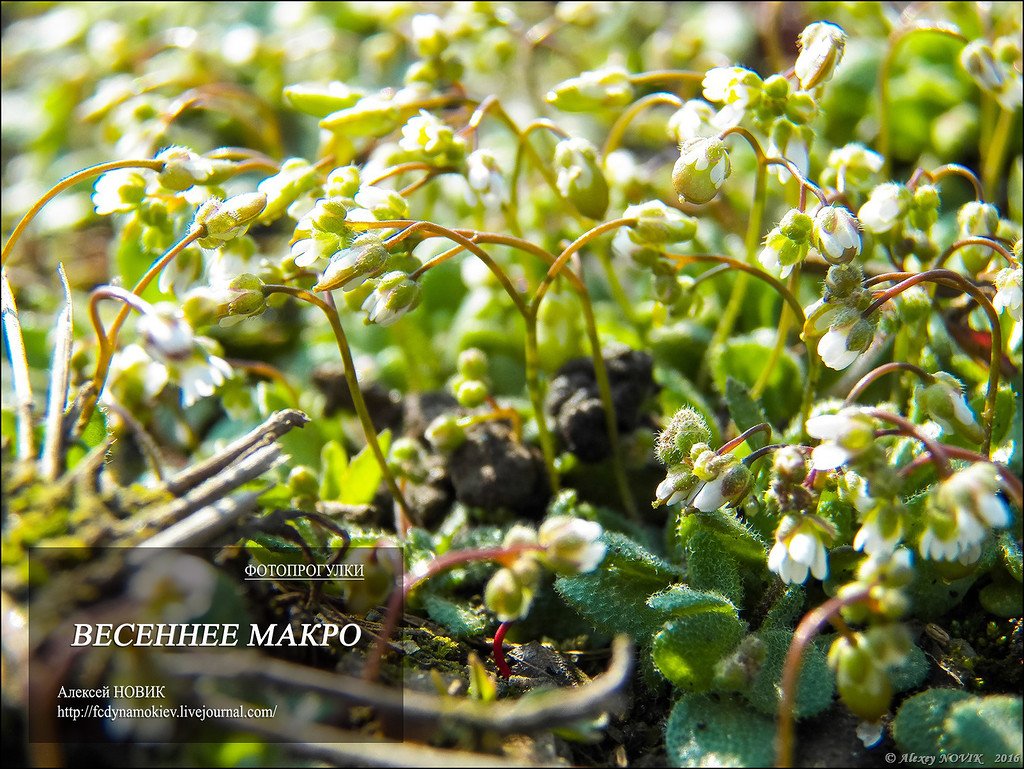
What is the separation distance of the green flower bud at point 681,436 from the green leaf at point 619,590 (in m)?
0.16

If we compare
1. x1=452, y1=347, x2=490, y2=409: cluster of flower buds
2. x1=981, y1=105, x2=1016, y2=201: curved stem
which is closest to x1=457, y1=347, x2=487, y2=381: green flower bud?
x1=452, y1=347, x2=490, y2=409: cluster of flower buds

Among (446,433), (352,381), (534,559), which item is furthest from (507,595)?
(446,433)

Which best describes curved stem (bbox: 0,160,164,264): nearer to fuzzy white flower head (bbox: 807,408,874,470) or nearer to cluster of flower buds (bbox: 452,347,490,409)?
cluster of flower buds (bbox: 452,347,490,409)

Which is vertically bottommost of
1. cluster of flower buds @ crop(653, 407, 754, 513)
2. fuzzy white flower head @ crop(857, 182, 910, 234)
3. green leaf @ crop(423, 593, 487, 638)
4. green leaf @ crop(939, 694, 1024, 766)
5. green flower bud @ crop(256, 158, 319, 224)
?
green leaf @ crop(939, 694, 1024, 766)

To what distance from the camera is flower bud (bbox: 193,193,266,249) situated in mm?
1655

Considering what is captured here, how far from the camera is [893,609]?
1271 mm

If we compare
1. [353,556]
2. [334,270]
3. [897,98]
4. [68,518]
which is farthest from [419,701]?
[897,98]

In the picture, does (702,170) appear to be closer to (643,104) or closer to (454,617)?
(643,104)

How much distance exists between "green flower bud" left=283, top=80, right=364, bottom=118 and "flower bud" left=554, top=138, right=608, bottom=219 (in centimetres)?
52

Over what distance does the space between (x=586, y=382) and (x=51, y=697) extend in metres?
1.18

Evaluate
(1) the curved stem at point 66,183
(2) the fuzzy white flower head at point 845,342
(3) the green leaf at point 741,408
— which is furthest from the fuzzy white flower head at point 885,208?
(1) the curved stem at point 66,183

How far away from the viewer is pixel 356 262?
5.24 ft

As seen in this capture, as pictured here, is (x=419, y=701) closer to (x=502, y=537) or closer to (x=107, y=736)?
(x=107, y=736)

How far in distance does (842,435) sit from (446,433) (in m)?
0.86
